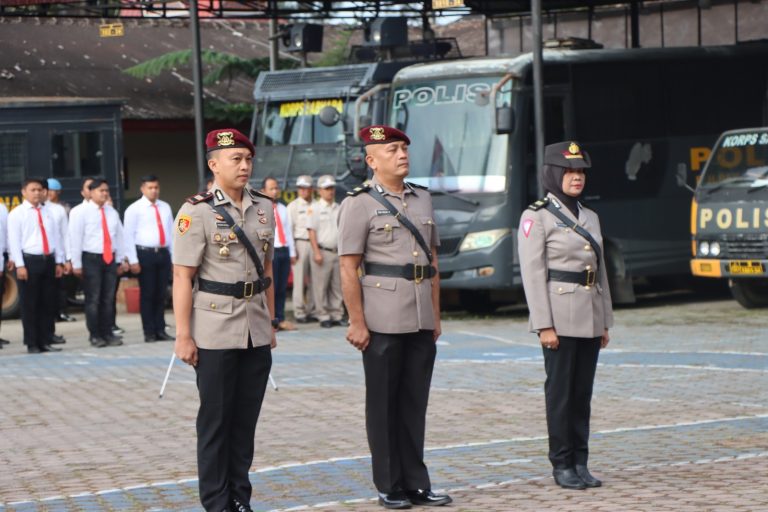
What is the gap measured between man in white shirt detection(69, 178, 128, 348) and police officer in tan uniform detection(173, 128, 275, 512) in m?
10.9

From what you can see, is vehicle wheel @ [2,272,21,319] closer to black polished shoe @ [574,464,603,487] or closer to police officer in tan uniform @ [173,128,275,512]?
black polished shoe @ [574,464,603,487]

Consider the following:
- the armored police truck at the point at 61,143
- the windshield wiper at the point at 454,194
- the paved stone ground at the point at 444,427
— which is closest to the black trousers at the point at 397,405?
the paved stone ground at the point at 444,427

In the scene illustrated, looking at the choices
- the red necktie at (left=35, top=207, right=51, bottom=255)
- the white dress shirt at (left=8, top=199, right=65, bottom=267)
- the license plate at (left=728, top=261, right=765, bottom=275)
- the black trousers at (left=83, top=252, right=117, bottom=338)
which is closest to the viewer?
the white dress shirt at (left=8, top=199, right=65, bottom=267)

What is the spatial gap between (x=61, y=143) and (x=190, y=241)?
57.9ft

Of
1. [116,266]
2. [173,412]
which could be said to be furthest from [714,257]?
[173,412]

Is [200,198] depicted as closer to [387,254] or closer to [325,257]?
[387,254]

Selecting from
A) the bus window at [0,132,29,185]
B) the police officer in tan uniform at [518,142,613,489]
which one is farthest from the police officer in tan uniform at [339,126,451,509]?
the bus window at [0,132,29,185]

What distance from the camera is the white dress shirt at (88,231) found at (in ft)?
61.3

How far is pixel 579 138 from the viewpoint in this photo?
21.7 m

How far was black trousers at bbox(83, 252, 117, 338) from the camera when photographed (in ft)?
61.9

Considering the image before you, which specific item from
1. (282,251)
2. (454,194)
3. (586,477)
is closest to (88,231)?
(282,251)

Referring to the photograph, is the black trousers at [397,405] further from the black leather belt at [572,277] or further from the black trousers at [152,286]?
the black trousers at [152,286]

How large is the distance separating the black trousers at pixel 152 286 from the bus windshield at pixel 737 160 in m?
6.63

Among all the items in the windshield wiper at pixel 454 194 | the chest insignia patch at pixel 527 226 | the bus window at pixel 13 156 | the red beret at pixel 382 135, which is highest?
the bus window at pixel 13 156
